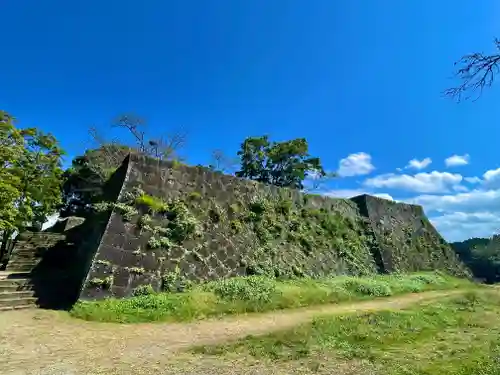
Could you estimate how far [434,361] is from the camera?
16.1ft

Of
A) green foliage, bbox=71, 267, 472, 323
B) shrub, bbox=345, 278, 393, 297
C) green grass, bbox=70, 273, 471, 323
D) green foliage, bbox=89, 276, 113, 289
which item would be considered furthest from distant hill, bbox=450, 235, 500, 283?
green foliage, bbox=89, 276, 113, 289

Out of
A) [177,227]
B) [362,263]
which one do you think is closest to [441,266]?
[362,263]

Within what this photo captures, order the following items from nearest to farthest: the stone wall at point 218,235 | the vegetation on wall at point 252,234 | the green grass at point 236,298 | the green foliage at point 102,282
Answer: the green grass at point 236,298 → the green foliage at point 102,282 → the stone wall at point 218,235 → the vegetation on wall at point 252,234

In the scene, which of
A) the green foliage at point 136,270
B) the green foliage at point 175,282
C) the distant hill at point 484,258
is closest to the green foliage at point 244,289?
the green foliage at point 175,282

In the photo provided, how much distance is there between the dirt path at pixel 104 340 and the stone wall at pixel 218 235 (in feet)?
5.17

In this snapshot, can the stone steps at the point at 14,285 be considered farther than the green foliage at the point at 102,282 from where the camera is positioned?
Yes

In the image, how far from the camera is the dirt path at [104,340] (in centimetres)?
474

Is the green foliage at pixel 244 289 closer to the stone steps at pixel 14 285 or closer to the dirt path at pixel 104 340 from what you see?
the dirt path at pixel 104 340

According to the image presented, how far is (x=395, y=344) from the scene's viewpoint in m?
5.85

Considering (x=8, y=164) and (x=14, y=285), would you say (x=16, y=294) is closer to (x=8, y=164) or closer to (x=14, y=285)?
(x=14, y=285)

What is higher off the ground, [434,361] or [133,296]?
[133,296]

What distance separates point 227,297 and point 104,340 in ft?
12.8

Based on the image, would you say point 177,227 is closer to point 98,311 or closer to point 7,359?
point 98,311

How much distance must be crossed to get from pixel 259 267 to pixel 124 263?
4.53m
